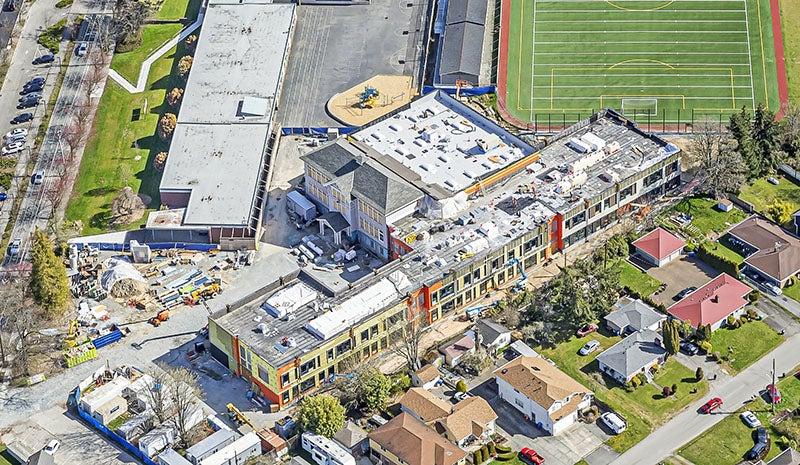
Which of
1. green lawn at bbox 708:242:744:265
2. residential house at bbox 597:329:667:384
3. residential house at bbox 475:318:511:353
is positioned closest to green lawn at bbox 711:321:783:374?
residential house at bbox 597:329:667:384

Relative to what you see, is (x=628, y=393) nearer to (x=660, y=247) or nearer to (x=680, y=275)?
(x=680, y=275)

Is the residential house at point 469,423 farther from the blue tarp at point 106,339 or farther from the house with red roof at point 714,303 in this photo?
the blue tarp at point 106,339

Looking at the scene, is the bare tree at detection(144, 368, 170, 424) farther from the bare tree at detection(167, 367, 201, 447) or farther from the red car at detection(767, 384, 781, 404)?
the red car at detection(767, 384, 781, 404)

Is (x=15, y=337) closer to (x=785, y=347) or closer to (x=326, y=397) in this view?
(x=326, y=397)

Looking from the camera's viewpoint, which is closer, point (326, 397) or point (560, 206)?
point (326, 397)

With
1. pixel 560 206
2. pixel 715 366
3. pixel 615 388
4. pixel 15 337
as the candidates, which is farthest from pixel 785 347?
pixel 15 337

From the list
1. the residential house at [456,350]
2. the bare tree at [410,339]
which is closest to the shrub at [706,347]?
the residential house at [456,350]

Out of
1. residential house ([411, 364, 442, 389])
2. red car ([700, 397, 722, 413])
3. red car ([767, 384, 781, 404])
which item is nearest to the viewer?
red car ([700, 397, 722, 413])
